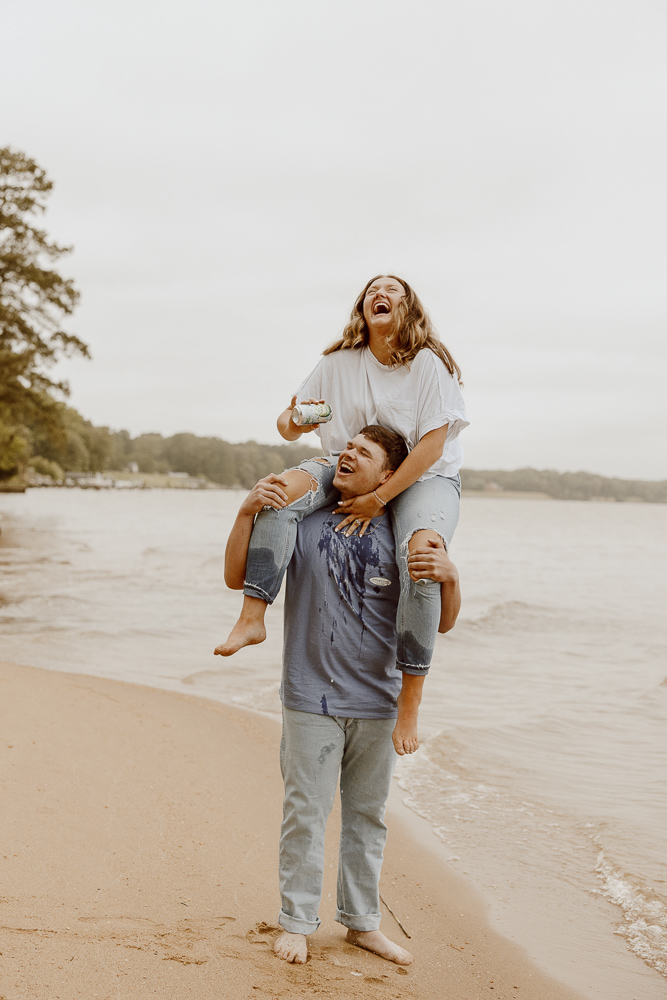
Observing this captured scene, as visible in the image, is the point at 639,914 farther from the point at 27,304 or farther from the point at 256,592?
the point at 27,304

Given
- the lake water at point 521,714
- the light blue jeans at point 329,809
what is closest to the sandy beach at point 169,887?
the light blue jeans at point 329,809

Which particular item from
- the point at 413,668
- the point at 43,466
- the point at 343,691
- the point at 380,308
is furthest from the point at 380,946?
the point at 43,466

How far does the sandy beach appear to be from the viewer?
2.82 m

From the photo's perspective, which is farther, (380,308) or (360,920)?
(380,308)

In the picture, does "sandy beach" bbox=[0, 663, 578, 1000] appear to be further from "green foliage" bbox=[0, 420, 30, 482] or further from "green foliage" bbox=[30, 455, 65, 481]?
"green foliage" bbox=[30, 455, 65, 481]

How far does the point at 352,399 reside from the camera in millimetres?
3508

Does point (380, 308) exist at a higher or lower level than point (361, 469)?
higher

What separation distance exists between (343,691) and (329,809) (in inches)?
17.6

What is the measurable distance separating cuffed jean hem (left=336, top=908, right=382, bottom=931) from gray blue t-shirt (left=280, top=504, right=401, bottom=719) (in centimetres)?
79

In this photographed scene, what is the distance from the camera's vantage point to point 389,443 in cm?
331

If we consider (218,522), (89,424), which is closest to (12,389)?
(218,522)

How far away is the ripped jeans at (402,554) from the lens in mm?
3041

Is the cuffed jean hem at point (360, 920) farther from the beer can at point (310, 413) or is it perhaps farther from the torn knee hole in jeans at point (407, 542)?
the beer can at point (310, 413)

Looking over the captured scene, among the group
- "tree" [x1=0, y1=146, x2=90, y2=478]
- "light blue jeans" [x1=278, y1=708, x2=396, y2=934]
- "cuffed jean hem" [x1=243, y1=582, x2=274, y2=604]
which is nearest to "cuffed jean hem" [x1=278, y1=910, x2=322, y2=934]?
"light blue jeans" [x1=278, y1=708, x2=396, y2=934]
